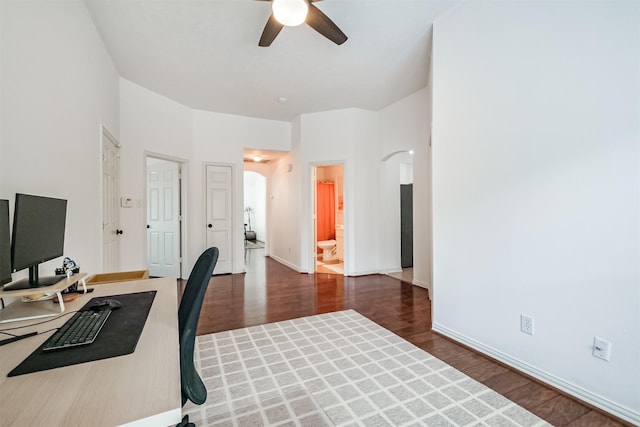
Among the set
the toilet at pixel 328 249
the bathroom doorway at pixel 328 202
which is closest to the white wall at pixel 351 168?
the toilet at pixel 328 249

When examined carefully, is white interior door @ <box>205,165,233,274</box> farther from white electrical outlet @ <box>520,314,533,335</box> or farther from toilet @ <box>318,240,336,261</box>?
white electrical outlet @ <box>520,314,533,335</box>

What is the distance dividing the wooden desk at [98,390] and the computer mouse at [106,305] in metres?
0.32

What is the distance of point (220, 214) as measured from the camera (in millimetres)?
5301

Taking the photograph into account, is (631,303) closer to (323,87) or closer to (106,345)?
(106,345)

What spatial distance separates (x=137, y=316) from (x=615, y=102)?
9.08ft

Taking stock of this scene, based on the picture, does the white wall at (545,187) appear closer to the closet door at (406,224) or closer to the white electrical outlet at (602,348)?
the white electrical outlet at (602,348)

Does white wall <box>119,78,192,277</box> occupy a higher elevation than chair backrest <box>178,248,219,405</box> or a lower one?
higher

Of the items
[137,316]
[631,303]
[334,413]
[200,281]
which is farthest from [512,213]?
[137,316]

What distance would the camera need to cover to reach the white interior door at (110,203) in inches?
119

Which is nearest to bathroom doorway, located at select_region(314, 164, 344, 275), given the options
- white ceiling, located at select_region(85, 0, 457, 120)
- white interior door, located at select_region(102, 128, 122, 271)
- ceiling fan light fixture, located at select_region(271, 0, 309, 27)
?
white ceiling, located at select_region(85, 0, 457, 120)

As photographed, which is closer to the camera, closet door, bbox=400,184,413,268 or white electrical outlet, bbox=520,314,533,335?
white electrical outlet, bbox=520,314,533,335

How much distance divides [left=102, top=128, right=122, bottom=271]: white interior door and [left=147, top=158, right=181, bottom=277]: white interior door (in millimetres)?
1313

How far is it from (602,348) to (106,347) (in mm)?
2529

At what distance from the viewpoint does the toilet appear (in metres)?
6.47
